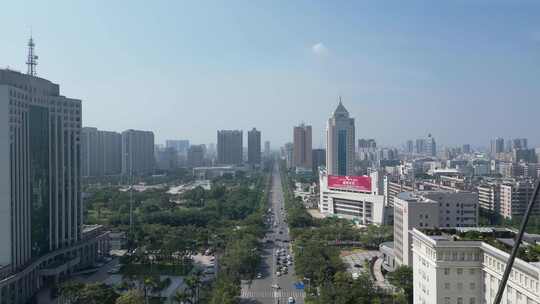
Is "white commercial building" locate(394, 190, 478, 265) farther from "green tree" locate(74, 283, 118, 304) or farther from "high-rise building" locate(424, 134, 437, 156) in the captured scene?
"high-rise building" locate(424, 134, 437, 156)

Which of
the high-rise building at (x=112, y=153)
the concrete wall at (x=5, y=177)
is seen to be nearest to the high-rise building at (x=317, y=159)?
the high-rise building at (x=112, y=153)

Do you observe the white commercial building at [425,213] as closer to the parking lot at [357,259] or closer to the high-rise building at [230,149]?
the parking lot at [357,259]

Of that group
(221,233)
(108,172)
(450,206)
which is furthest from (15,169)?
(108,172)

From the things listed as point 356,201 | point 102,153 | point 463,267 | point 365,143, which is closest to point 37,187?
point 463,267

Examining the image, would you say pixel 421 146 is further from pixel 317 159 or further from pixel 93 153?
pixel 93 153

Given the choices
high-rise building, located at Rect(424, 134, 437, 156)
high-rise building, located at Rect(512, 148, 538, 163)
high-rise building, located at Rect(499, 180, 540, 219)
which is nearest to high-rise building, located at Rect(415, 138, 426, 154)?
high-rise building, located at Rect(424, 134, 437, 156)

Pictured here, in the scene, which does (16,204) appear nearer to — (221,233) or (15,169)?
(15,169)
